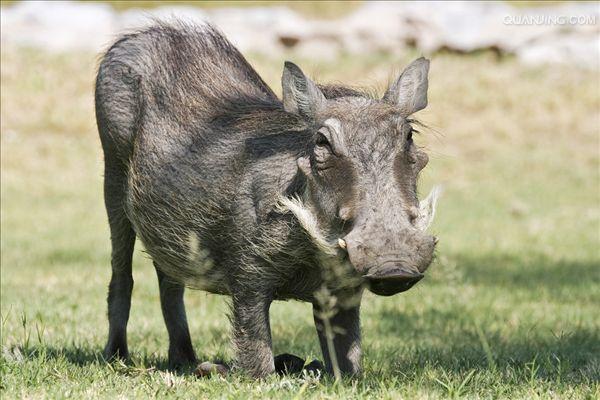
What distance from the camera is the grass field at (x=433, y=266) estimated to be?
407cm

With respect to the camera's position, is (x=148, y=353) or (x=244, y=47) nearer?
(x=148, y=353)

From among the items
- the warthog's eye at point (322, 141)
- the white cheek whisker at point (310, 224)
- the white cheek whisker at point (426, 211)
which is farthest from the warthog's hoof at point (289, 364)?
the warthog's eye at point (322, 141)

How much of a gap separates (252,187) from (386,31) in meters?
20.2

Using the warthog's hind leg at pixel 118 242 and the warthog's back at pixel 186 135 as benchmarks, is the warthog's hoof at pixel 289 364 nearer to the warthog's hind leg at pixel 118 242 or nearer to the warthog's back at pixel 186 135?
the warthog's back at pixel 186 135

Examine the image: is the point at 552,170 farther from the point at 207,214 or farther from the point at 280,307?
the point at 207,214

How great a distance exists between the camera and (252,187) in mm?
4289

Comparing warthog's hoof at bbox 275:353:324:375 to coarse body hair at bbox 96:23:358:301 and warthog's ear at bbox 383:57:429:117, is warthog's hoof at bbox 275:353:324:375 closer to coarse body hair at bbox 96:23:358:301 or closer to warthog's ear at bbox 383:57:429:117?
coarse body hair at bbox 96:23:358:301

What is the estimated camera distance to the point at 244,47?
78.3 ft

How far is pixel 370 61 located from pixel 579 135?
5458 millimetres

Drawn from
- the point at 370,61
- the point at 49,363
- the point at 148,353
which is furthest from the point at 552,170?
the point at 49,363

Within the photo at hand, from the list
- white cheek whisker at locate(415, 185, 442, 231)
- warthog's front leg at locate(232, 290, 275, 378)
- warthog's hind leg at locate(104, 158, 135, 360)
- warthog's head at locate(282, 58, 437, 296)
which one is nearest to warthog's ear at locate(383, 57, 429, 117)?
warthog's head at locate(282, 58, 437, 296)

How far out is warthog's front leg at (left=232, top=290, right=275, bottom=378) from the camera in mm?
4156

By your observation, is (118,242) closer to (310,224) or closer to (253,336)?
(253,336)

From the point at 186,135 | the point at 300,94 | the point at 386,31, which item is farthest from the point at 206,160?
the point at 386,31
